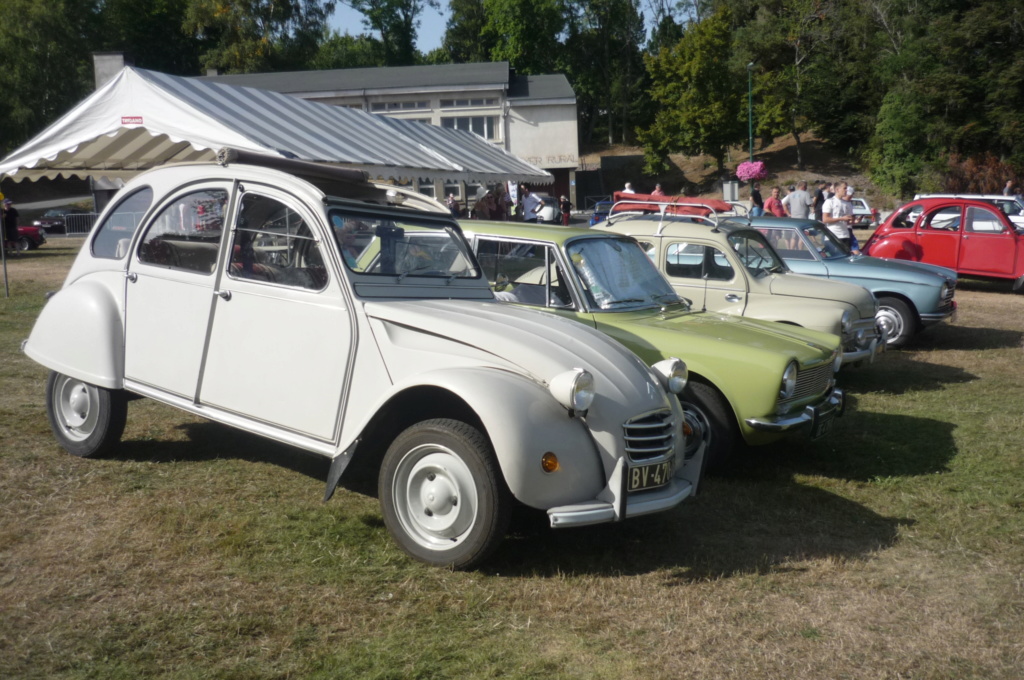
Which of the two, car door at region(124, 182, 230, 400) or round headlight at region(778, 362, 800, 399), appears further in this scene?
round headlight at region(778, 362, 800, 399)

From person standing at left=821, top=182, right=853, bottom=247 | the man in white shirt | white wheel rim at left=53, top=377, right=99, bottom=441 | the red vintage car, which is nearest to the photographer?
white wheel rim at left=53, top=377, right=99, bottom=441

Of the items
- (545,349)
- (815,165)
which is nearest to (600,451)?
(545,349)

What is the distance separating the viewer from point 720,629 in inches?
160

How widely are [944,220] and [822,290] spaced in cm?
884

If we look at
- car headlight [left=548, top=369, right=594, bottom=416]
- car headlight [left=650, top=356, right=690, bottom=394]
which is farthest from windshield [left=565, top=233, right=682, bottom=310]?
car headlight [left=548, top=369, right=594, bottom=416]

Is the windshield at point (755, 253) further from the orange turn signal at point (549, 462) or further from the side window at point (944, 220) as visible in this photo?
the side window at point (944, 220)

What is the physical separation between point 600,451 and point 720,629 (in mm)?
967

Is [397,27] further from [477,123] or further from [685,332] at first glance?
[685,332]

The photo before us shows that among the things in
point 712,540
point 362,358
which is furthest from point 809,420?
point 362,358

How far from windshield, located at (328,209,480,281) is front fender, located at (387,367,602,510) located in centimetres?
104

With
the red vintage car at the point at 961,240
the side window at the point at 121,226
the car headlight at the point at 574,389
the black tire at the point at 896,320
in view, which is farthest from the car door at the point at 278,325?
the red vintage car at the point at 961,240

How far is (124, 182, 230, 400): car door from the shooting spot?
550cm

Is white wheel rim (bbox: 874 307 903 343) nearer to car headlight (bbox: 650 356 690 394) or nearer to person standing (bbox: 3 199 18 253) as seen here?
car headlight (bbox: 650 356 690 394)

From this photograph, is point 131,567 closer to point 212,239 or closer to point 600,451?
point 212,239
